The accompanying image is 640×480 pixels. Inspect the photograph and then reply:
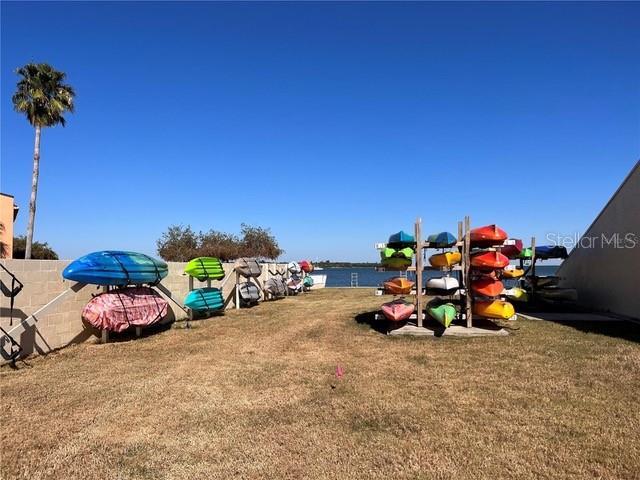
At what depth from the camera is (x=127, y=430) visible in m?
3.71

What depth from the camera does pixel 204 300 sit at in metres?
11.1

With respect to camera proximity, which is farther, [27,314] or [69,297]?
[69,297]

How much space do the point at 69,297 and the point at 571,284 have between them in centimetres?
1408

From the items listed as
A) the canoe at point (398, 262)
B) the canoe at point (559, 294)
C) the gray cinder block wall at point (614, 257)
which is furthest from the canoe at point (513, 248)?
the canoe at point (398, 262)

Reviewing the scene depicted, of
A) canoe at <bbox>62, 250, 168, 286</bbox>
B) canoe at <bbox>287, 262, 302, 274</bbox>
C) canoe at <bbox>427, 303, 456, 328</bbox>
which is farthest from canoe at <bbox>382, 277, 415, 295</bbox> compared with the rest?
canoe at <bbox>287, 262, 302, 274</bbox>

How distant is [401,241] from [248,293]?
693 centimetres

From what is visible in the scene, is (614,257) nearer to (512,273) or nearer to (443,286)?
(512,273)

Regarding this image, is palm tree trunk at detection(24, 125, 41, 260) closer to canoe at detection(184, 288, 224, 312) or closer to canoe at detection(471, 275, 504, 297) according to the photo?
canoe at detection(184, 288, 224, 312)

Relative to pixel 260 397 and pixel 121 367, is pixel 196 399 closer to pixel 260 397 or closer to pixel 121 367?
pixel 260 397

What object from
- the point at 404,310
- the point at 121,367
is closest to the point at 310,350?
the point at 404,310

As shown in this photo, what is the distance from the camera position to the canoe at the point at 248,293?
14.0 metres

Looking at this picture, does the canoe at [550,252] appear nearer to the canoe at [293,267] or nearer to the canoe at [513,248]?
the canoe at [513,248]

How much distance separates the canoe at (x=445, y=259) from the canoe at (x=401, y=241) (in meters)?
0.53

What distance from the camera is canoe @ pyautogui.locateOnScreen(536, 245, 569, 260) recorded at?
13.2 m
